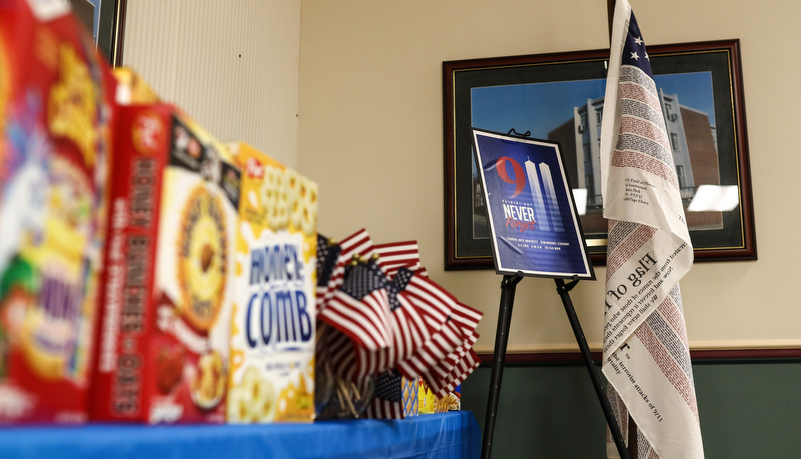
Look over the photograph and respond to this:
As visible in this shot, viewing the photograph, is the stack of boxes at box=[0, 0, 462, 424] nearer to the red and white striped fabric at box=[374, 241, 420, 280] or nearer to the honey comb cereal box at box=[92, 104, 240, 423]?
the honey comb cereal box at box=[92, 104, 240, 423]

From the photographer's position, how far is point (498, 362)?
2.07m

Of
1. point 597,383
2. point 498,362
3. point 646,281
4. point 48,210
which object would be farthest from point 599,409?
point 48,210

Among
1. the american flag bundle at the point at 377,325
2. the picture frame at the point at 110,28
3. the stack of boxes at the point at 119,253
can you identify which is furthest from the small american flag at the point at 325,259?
the picture frame at the point at 110,28

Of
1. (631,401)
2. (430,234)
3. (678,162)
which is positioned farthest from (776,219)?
(430,234)

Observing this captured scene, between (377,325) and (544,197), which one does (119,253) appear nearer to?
(377,325)

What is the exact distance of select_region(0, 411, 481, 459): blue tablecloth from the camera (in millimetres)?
376

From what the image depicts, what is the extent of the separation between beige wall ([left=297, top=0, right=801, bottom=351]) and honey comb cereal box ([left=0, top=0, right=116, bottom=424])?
2345mm

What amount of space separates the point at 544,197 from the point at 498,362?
66 centimetres

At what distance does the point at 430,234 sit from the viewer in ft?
9.40

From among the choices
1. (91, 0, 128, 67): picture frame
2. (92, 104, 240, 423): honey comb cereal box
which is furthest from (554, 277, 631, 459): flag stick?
(92, 104, 240, 423): honey comb cereal box

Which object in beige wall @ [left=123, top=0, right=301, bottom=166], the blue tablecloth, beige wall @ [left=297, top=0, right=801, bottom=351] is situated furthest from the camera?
beige wall @ [left=297, top=0, right=801, bottom=351]

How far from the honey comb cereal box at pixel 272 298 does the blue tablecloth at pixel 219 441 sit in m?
0.04

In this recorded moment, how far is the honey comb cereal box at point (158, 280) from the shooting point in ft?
1.65

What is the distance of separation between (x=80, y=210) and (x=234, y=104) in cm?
209
